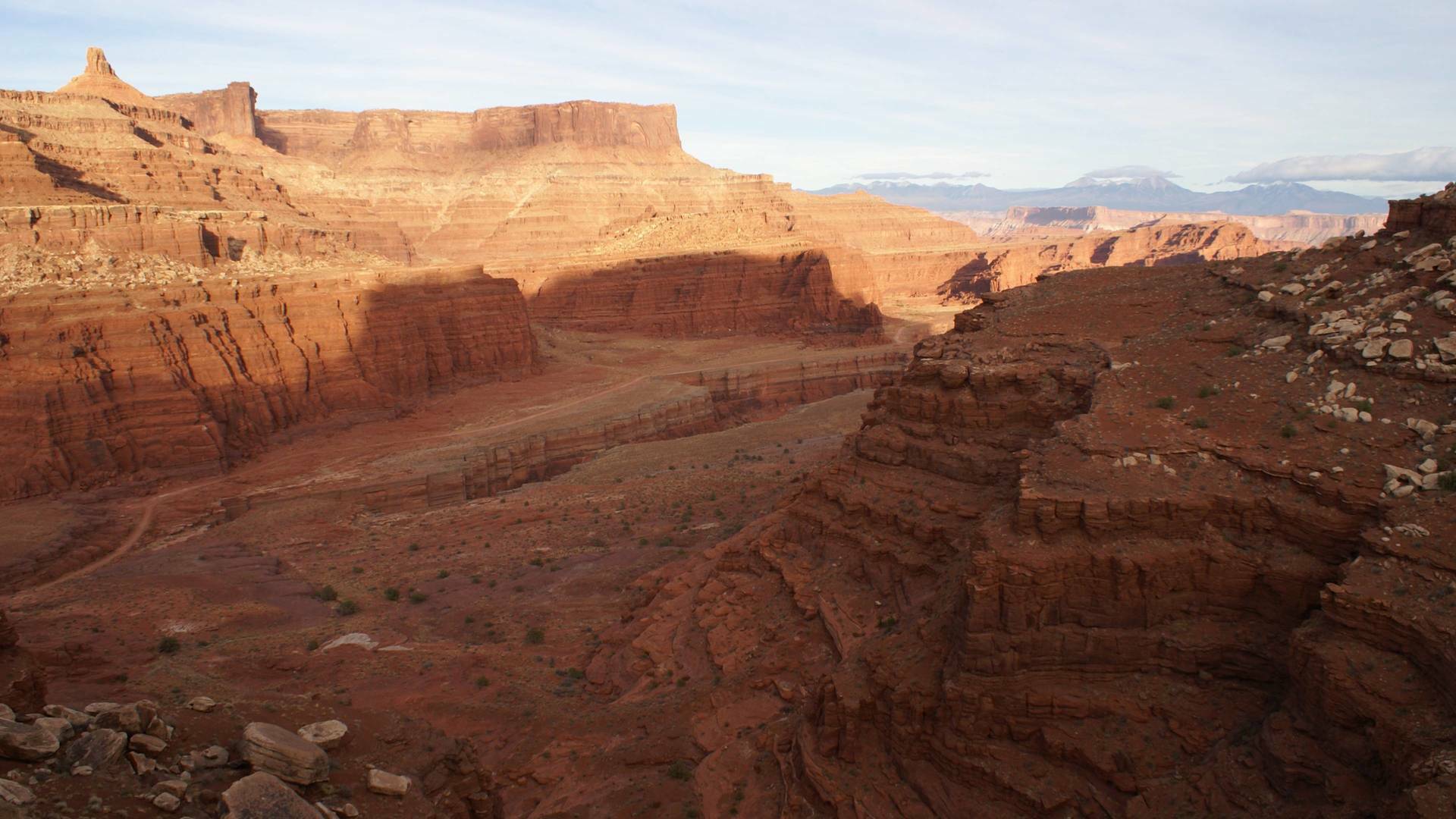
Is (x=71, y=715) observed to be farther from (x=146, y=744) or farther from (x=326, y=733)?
(x=326, y=733)

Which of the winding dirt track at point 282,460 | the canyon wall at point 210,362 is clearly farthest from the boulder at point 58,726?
the canyon wall at point 210,362

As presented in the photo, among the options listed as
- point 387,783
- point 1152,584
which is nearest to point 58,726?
point 387,783

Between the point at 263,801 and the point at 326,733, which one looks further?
the point at 326,733

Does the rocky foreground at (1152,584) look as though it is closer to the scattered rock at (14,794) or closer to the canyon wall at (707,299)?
the scattered rock at (14,794)

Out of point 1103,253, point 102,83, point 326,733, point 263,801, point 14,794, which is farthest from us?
point 1103,253

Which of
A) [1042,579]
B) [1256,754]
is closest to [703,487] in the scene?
[1042,579]

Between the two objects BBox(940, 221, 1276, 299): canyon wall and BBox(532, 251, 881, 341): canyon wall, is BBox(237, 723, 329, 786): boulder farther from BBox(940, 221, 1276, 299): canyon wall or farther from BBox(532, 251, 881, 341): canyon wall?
BBox(940, 221, 1276, 299): canyon wall

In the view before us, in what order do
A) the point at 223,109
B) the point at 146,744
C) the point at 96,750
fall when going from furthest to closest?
1. the point at 223,109
2. the point at 146,744
3. the point at 96,750
